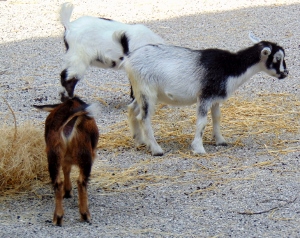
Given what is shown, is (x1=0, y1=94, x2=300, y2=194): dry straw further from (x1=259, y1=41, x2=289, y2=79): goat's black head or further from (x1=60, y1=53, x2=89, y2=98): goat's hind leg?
(x1=60, y1=53, x2=89, y2=98): goat's hind leg

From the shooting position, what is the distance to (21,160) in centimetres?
607

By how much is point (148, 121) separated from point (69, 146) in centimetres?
210

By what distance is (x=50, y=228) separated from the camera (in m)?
5.22

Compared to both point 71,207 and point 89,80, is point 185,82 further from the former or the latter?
point 89,80

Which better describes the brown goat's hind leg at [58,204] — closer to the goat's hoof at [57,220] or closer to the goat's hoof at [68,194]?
the goat's hoof at [57,220]

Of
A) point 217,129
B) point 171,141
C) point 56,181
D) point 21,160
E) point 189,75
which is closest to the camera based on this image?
point 56,181

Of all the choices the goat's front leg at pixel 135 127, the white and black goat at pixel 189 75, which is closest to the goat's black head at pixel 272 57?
the white and black goat at pixel 189 75

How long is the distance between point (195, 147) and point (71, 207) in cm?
193

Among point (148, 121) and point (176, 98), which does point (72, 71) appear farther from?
point (176, 98)

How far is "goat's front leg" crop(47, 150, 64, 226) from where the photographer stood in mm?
5164

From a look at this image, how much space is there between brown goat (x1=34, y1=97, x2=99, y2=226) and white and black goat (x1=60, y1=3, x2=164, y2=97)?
3.34 metres

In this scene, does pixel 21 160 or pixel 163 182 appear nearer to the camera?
pixel 21 160

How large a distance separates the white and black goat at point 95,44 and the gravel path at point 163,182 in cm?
68

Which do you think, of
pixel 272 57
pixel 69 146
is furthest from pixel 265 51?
pixel 69 146
